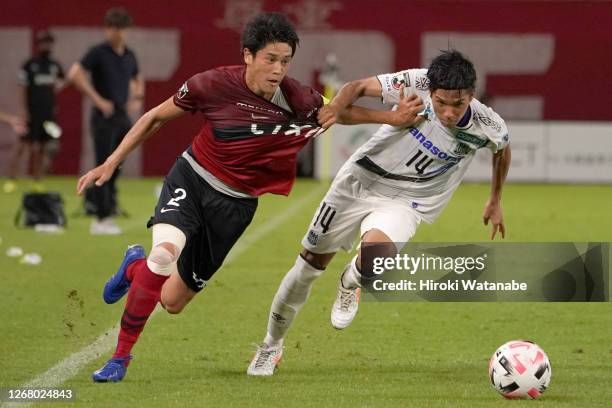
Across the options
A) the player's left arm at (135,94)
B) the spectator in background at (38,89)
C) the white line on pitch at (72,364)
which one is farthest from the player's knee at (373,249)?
the spectator in background at (38,89)

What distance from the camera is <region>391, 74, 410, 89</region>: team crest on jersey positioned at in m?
7.47

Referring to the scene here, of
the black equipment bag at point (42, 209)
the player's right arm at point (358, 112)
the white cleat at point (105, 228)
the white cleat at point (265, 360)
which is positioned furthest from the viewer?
the black equipment bag at point (42, 209)

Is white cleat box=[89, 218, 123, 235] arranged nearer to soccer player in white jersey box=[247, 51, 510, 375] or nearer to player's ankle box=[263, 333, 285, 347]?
soccer player in white jersey box=[247, 51, 510, 375]

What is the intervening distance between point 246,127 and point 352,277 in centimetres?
123

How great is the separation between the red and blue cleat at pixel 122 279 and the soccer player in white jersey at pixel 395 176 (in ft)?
2.89

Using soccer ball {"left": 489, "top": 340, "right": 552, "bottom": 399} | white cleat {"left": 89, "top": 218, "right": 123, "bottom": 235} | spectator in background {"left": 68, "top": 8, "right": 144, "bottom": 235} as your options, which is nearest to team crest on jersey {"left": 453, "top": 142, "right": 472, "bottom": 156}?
soccer ball {"left": 489, "top": 340, "right": 552, "bottom": 399}

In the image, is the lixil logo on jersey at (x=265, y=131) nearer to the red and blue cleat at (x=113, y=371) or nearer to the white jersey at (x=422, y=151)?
the white jersey at (x=422, y=151)

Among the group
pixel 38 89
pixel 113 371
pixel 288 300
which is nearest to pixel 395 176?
pixel 288 300

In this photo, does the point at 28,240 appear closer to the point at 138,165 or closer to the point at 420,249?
the point at 420,249

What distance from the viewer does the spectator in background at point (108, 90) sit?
15.1 metres

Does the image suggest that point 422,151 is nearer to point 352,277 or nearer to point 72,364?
point 352,277

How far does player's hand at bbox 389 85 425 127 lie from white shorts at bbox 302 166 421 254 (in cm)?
66

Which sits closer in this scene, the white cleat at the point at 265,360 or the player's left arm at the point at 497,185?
the white cleat at the point at 265,360

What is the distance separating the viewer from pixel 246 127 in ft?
23.5
